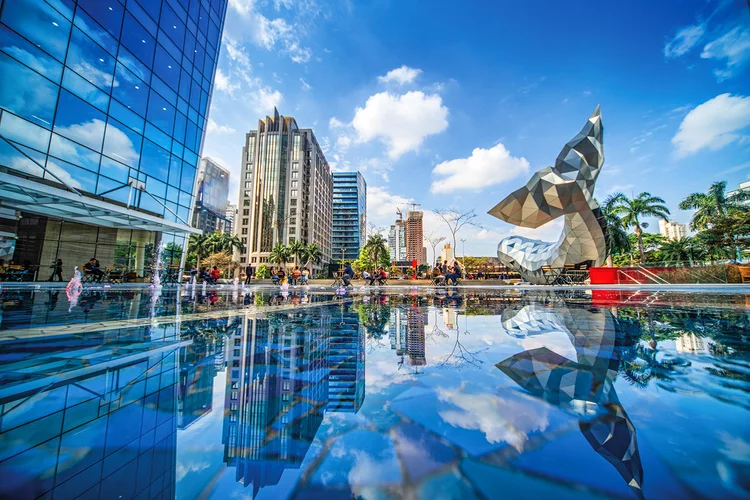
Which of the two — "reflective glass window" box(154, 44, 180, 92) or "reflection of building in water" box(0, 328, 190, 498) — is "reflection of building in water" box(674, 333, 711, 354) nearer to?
"reflection of building in water" box(0, 328, 190, 498)

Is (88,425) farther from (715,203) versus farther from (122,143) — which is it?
(715,203)

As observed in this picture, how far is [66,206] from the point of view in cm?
1612

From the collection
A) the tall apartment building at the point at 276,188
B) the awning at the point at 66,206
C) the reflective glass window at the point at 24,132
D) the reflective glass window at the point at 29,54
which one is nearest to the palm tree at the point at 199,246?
the tall apartment building at the point at 276,188

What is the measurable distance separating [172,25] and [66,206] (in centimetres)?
1492

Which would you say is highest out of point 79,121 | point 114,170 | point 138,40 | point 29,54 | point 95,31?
point 138,40

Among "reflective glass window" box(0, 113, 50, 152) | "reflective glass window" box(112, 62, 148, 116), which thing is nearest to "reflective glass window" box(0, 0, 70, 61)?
"reflective glass window" box(112, 62, 148, 116)

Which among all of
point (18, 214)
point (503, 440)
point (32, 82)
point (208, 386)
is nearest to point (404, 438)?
point (503, 440)

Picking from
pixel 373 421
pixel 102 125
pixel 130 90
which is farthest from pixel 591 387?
pixel 130 90

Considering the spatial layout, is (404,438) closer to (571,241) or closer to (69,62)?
(69,62)

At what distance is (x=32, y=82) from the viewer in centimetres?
1428

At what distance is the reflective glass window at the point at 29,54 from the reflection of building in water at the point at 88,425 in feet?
63.8

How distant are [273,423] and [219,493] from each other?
1.62ft

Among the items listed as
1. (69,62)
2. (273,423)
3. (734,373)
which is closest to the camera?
(273,423)

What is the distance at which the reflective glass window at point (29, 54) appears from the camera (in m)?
13.3
